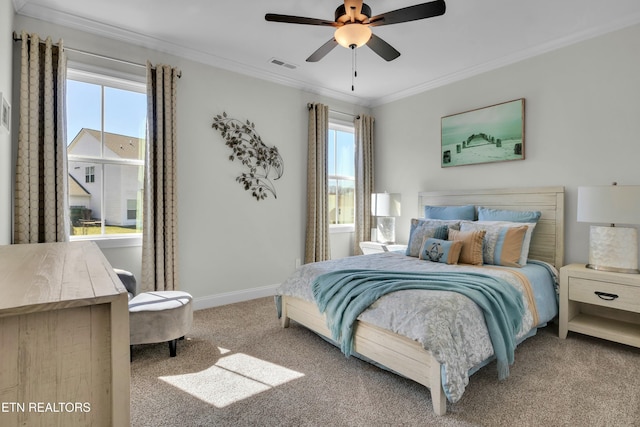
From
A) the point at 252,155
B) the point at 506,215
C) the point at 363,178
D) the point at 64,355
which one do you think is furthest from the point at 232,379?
the point at 363,178

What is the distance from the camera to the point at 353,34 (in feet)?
7.41

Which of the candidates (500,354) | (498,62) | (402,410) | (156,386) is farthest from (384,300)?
(498,62)

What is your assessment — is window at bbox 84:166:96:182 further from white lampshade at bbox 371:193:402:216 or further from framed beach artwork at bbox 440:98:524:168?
framed beach artwork at bbox 440:98:524:168

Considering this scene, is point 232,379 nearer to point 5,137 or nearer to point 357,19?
point 5,137

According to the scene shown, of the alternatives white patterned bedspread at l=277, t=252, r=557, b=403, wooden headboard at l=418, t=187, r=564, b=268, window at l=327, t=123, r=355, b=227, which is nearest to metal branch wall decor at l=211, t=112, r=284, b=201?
window at l=327, t=123, r=355, b=227

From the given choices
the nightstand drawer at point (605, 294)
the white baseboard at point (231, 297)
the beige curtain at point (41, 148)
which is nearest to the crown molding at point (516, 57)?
the nightstand drawer at point (605, 294)

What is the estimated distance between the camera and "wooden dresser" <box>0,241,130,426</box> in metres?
0.75

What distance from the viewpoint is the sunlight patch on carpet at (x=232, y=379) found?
6.43ft

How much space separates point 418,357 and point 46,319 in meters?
1.72

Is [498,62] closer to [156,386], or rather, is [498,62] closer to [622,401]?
[622,401]

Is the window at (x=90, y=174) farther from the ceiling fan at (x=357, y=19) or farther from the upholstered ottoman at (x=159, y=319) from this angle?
the ceiling fan at (x=357, y=19)

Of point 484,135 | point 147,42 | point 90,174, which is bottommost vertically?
point 90,174

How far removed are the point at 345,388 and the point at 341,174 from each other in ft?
10.9

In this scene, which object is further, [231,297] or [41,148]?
[231,297]
